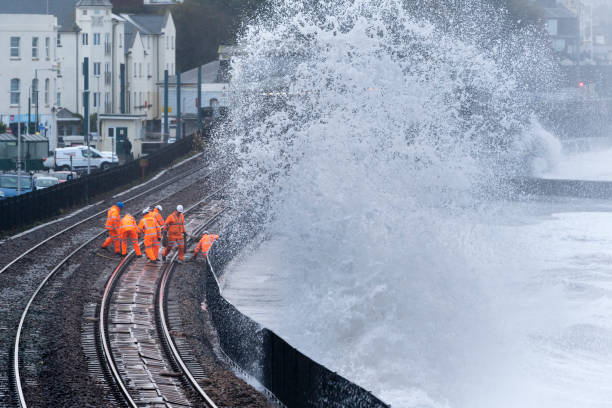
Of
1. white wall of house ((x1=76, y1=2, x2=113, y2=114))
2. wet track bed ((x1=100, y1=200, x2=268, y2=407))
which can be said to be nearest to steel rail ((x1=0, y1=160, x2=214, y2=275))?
wet track bed ((x1=100, y1=200, x2=268, y2=407))

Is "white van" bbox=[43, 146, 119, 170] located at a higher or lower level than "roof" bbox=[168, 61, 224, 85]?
lower

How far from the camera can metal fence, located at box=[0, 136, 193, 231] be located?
98.5 ft

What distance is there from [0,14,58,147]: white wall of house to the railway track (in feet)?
128

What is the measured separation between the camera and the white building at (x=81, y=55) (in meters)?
61.0

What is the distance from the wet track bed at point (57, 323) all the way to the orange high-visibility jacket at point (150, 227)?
1.04 meters

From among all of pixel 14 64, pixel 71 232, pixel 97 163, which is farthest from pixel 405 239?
pixel 14 64

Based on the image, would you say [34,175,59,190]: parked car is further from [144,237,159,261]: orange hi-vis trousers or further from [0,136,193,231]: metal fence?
[144,237,159,261]: orange hi-vis trousers

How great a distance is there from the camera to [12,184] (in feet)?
123

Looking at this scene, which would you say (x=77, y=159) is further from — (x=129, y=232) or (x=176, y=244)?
(x=176, y=244)

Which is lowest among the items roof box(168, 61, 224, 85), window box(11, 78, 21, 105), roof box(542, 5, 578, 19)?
window box(11, 78, 21, 105)

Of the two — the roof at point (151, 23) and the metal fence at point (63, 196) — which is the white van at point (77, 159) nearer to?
the metal fence at point (63, 196)

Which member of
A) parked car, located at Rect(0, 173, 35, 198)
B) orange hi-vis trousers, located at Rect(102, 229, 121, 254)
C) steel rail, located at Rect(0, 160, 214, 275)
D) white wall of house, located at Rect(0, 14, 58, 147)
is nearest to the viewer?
steel rail, located at Rect(0, 160, 214, 275)

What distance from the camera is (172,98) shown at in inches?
3433

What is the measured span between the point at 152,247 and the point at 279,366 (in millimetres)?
11092
